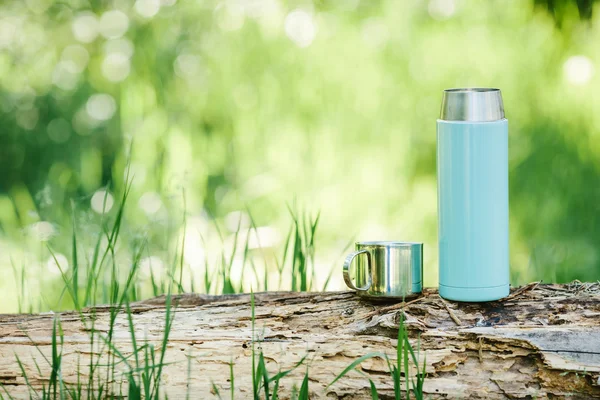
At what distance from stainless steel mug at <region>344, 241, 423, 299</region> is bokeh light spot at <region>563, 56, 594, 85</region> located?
2.19 m

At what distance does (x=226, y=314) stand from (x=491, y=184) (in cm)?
59

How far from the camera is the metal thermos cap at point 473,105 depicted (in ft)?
4.51

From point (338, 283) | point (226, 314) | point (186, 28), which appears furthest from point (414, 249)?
point (186, 28)

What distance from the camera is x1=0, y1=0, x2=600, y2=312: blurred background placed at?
2834mm

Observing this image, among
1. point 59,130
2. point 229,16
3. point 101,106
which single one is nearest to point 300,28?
point 229,16

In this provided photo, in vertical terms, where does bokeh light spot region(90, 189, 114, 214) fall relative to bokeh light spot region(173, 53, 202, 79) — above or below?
below

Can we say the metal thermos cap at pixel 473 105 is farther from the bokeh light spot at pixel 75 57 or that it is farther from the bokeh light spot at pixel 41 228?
the bokeh light spot at pixel 75 57

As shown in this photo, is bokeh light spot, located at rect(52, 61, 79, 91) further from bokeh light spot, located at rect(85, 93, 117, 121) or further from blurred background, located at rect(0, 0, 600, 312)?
bokeh light spot, located at rect(85, 93, 117, 121)

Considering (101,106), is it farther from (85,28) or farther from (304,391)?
(304,391)

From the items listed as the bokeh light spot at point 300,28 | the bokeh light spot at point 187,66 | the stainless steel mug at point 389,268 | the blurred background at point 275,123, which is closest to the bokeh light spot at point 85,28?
the blurred background at point 275,123

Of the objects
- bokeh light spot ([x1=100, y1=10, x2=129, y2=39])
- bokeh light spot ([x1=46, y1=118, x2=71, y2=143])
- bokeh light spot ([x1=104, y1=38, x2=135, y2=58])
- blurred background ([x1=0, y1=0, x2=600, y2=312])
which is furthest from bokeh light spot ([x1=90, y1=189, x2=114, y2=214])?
bokeh light spot ([x1=100, y1=10, x2=129, y2=39])

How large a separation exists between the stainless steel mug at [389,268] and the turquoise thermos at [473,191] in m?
0.07

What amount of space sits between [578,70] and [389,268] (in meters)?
2.30

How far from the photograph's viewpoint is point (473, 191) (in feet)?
4.53
